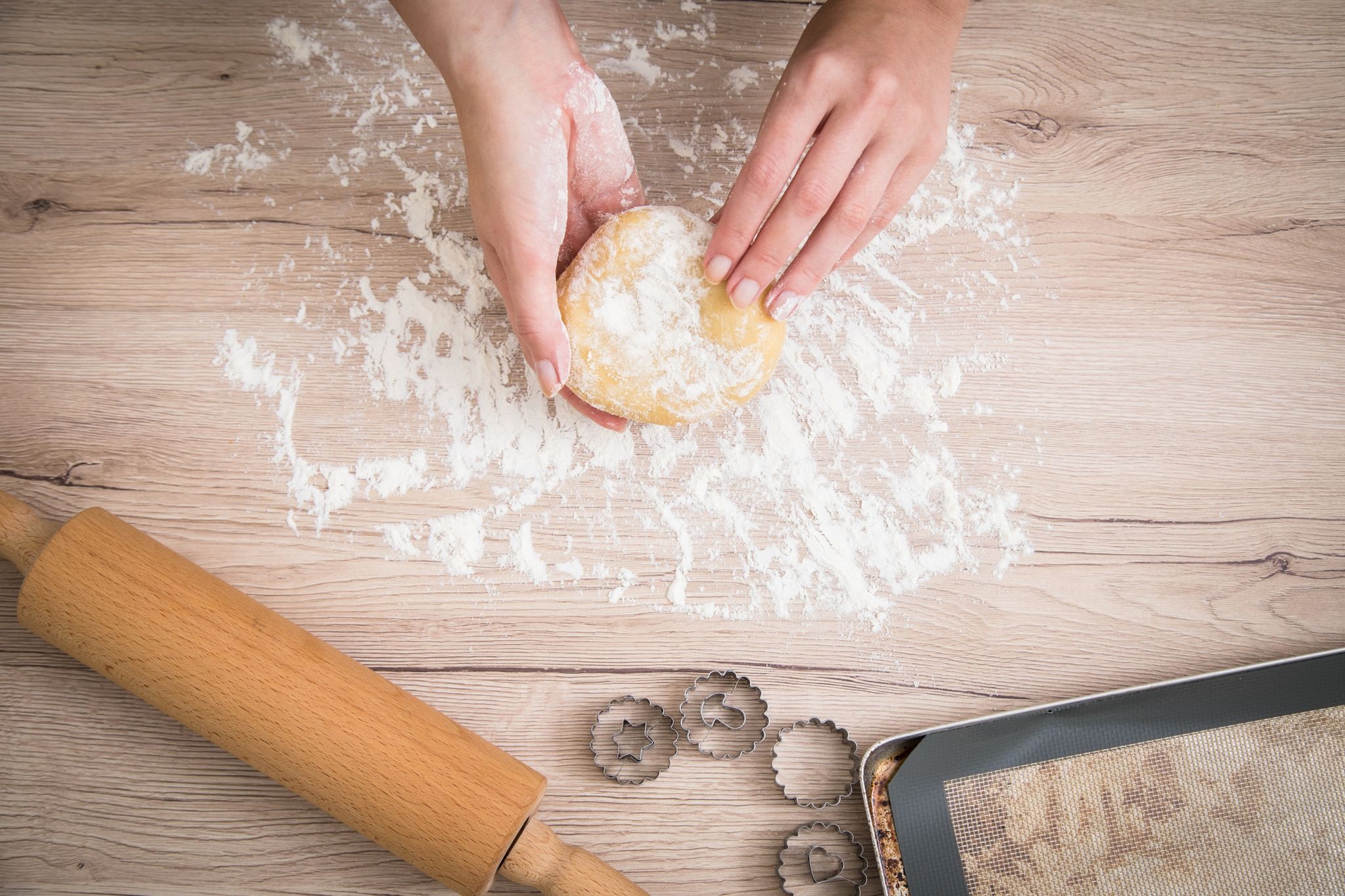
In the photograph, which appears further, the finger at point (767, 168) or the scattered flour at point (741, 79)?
the scattered flour at point (741, 79)

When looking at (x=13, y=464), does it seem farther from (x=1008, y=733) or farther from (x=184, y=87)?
(x=1008, y=733)

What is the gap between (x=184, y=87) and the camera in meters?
1.09

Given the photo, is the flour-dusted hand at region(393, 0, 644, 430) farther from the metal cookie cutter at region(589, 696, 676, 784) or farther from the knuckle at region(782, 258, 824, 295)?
the metal cookie cutter at region(589, 696, 676, 784)

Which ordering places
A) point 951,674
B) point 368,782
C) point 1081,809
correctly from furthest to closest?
point 951,674, point 1081,809, point 368,782

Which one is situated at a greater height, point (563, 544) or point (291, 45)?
point (291, 45)

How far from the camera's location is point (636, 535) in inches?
40.6

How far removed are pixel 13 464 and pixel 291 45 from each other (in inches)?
27.4

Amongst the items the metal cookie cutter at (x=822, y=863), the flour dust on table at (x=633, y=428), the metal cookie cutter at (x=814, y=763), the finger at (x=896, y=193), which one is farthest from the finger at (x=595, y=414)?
the metal cookie cutter at (x=822, y=863)

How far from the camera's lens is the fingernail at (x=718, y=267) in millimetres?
841

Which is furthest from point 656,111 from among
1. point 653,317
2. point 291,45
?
point 291,45

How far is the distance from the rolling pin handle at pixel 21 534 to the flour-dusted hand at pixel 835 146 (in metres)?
0.83

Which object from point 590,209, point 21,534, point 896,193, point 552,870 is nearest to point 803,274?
point 896,193

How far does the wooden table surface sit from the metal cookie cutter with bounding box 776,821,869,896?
2 centimetres

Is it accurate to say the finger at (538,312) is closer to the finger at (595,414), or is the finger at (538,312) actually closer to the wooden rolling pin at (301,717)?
the finger at (595,414)
